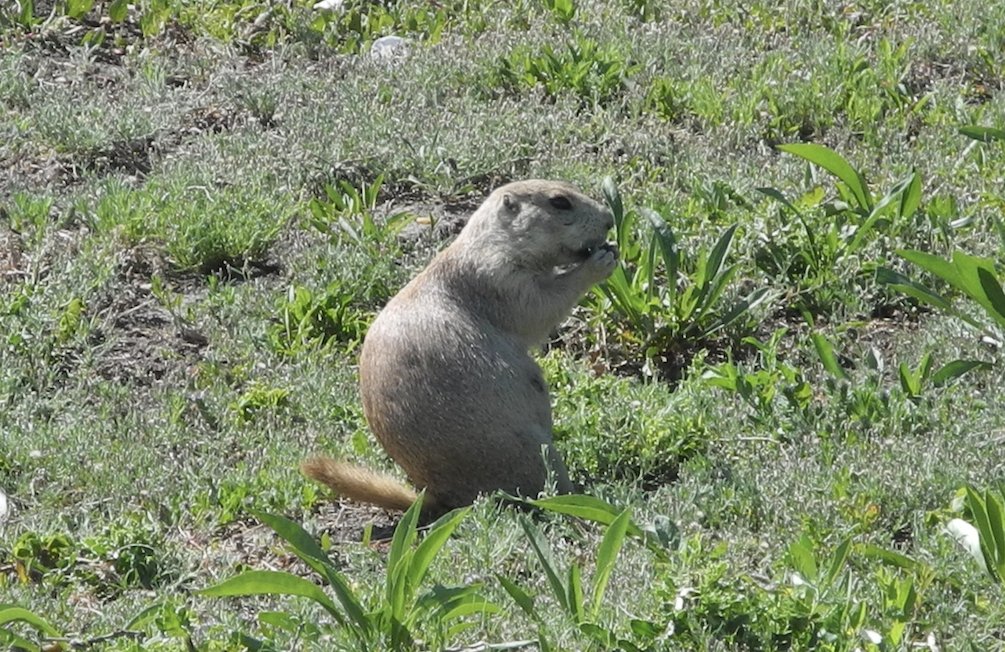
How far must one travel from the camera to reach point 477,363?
5.82 metres

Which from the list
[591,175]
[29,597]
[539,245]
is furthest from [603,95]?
[29,597]

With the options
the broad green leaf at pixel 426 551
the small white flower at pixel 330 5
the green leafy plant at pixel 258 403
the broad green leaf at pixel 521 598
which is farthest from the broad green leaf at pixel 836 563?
the small white flower at pixel 330 5

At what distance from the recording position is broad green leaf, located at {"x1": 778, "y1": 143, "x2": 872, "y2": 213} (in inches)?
274

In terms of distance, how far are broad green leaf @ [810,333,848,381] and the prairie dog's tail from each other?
1.69m

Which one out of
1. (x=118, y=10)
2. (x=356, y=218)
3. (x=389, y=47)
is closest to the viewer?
(x=356, y=218)

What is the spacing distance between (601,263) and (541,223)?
0.97ft

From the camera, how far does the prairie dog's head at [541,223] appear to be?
6.34 metres

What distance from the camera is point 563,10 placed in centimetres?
952

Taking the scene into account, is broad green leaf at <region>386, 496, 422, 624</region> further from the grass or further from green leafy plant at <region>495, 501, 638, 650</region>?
green leafy plant at <region>495, 501, 638, 650</region>

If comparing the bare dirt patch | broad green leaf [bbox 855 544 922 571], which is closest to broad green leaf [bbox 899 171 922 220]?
broad green leaf [bbox 855 544 922 571]

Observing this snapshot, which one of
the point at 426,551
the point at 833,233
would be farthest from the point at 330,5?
the point at 426,551

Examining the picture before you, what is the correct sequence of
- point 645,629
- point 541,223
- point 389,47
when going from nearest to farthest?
point 645,629
point 541,223
point 389,47

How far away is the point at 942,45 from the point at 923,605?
16.9ft

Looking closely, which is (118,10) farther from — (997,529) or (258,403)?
(997,529)
